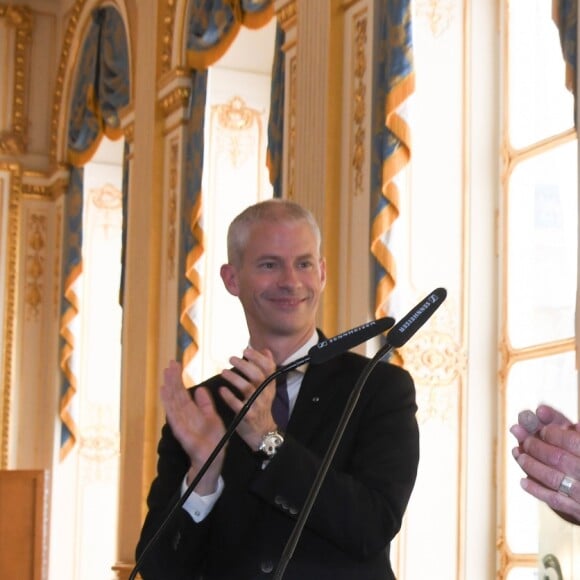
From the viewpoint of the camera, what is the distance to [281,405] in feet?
9.39

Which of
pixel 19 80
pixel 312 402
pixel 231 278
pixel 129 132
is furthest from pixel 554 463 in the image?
pixel 19 80

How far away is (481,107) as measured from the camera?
5465 millimetres

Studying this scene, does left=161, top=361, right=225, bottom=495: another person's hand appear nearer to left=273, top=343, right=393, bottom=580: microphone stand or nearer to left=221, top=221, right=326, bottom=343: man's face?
left=221, top=221, right=326, bottom=343: man's face

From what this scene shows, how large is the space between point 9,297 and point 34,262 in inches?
15.1

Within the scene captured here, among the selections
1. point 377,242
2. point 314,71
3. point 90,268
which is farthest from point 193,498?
point 90,268

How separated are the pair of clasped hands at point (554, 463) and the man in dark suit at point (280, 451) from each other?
1.85ft

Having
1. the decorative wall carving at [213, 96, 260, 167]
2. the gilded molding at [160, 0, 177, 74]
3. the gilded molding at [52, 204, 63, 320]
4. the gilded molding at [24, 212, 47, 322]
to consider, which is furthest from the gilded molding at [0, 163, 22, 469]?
the decorative wall carving at [213, 96, 260, 167]

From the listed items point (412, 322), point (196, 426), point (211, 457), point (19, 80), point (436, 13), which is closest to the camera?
point (412, 322)

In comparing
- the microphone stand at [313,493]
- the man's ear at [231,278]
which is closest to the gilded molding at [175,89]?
the man's ear at [231,278]

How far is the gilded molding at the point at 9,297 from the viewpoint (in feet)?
35.1

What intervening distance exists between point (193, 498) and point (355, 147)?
3.04 meters

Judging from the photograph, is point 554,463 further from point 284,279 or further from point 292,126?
point 292,126

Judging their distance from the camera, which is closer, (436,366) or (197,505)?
(197,505)

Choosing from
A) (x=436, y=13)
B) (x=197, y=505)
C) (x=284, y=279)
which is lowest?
(x=197, y=505)
